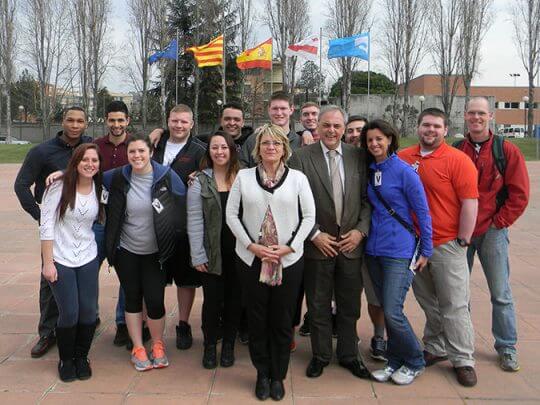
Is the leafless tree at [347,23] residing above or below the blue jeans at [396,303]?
above

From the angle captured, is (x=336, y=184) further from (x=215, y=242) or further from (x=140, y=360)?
(x=140, y=360)

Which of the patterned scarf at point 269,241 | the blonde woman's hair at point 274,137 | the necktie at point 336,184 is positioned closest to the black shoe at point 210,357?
the patterned scarf at point 269,241

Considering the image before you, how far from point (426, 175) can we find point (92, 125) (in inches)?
1529

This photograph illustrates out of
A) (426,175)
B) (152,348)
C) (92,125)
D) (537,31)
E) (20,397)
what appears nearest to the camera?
(20,397)

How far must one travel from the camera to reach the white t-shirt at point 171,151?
4.12 meters

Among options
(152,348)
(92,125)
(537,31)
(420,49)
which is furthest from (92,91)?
(152,348)

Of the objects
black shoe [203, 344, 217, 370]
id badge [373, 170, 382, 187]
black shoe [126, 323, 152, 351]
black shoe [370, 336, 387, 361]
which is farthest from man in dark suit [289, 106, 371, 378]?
black shoe [126, 323, 152, 351]

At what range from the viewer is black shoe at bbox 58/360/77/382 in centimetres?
351

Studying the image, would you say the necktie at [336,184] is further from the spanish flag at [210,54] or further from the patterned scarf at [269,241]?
the spanish flag at [210,54]

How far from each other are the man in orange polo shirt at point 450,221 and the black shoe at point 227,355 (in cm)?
157

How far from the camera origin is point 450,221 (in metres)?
3.49

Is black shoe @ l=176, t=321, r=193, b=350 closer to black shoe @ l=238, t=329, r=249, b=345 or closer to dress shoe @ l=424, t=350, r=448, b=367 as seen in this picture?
black shoe @ l=238, t=329, r=249, b=345

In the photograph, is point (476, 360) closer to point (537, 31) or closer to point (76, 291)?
point (76, 291)

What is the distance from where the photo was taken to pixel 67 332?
3.49m
